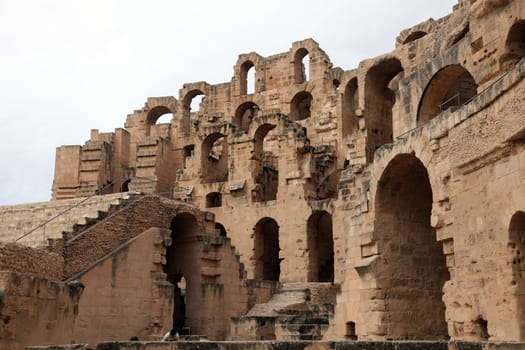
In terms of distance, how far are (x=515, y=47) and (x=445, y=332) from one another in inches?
244

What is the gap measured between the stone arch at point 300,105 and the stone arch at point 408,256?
62.3 ft

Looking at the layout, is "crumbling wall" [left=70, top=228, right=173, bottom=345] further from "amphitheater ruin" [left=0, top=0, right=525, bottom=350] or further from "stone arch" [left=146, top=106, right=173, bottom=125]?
"stone arch" [left=146, top=106, right=173, bottom=125]

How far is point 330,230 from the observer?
2722 centimetres

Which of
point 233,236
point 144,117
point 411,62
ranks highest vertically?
point 144,117

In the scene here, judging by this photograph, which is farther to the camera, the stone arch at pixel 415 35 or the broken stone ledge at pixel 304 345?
the stone arch at pixel 415 35

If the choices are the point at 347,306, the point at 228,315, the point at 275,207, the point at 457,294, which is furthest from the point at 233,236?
the point at 457,294

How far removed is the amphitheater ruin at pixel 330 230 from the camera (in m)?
9.71

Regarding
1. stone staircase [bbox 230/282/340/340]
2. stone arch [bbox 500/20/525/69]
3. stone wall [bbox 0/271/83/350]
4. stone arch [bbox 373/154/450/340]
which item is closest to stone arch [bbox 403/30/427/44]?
stone staircase [bbox 230/282/340/340]

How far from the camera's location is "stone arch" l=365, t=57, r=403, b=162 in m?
24.5

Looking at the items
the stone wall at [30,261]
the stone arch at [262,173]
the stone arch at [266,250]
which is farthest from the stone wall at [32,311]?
the stone arch at [262,173]

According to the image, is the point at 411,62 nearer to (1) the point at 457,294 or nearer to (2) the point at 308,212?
(2) the point at 308,212

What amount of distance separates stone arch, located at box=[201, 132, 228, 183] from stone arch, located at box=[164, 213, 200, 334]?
370 inches

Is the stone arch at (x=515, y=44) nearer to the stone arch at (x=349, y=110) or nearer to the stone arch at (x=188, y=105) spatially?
the stone arch at (x=349, y=110)

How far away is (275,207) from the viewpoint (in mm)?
25672
